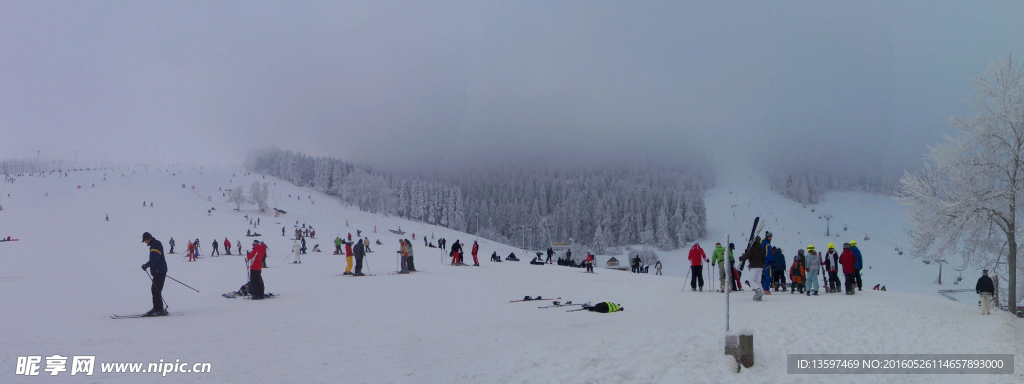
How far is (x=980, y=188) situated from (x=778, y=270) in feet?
21.9

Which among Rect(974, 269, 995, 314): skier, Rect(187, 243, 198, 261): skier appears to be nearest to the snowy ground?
Rect(974, 269, 995, 314): skier

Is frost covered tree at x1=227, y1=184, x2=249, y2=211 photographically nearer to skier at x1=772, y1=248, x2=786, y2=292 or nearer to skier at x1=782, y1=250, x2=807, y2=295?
skier at x1=772, y1=248, x2=786, y2=292

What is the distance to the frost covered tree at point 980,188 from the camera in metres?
17.0

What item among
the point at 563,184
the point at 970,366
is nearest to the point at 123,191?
the point at 970,366

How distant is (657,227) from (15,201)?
98162 mm

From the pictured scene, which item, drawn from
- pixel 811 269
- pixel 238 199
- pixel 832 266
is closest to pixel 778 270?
pixel 832 266

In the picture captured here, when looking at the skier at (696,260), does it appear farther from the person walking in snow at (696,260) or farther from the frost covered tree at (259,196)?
the frost covered tree at (259,196)

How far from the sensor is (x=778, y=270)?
59.1 feet

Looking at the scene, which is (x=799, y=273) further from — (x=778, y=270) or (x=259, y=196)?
(x=259, y=196)

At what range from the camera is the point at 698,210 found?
11350 cm

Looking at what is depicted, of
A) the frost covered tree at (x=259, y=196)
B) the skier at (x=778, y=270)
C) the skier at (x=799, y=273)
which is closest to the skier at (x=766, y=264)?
the skier at (x=778, y=270)

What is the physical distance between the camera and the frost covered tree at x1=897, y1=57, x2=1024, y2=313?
55.6 ft

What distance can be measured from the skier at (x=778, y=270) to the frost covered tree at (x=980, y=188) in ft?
16.5

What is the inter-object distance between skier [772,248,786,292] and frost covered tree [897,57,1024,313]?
5030mm
